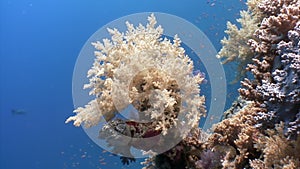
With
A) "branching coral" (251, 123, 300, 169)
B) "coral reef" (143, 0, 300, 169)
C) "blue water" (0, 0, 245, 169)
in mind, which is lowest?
"branching coral" (251, 123, 300, 169)

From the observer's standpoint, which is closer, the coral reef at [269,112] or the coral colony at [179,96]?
the coral reef at [269,112]

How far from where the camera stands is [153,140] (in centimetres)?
345

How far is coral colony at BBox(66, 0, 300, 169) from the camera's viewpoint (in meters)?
Answer: 2.76

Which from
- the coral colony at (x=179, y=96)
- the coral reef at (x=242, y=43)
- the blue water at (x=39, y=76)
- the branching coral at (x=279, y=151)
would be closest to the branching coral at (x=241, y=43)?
the coral reef at (x=242, y=43)

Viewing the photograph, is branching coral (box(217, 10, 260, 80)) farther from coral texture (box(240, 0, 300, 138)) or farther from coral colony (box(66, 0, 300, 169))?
coral texture (box(240, 0, 300, 138))

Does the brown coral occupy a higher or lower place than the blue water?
lower

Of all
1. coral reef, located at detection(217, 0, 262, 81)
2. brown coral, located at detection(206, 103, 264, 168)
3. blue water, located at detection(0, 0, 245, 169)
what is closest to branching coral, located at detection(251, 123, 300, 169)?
brown coral, located at detection(206, 103, 264, 168)

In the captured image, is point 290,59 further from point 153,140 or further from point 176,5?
point 176,5

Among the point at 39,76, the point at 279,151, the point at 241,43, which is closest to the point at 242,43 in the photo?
the point at 241,43

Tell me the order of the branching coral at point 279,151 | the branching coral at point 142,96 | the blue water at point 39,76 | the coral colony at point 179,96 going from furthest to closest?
the blue water at point 39,76 → the branching coral at point 142,96 → the coral colony at point 179,96 → the branching coral at point 279,151

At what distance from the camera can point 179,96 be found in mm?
3367

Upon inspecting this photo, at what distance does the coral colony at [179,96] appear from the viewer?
2.76m

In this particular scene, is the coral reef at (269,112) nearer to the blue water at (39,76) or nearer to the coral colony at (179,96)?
the coral colony at (179,96)

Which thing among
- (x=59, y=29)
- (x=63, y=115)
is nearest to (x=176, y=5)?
(x=59, y=29)
